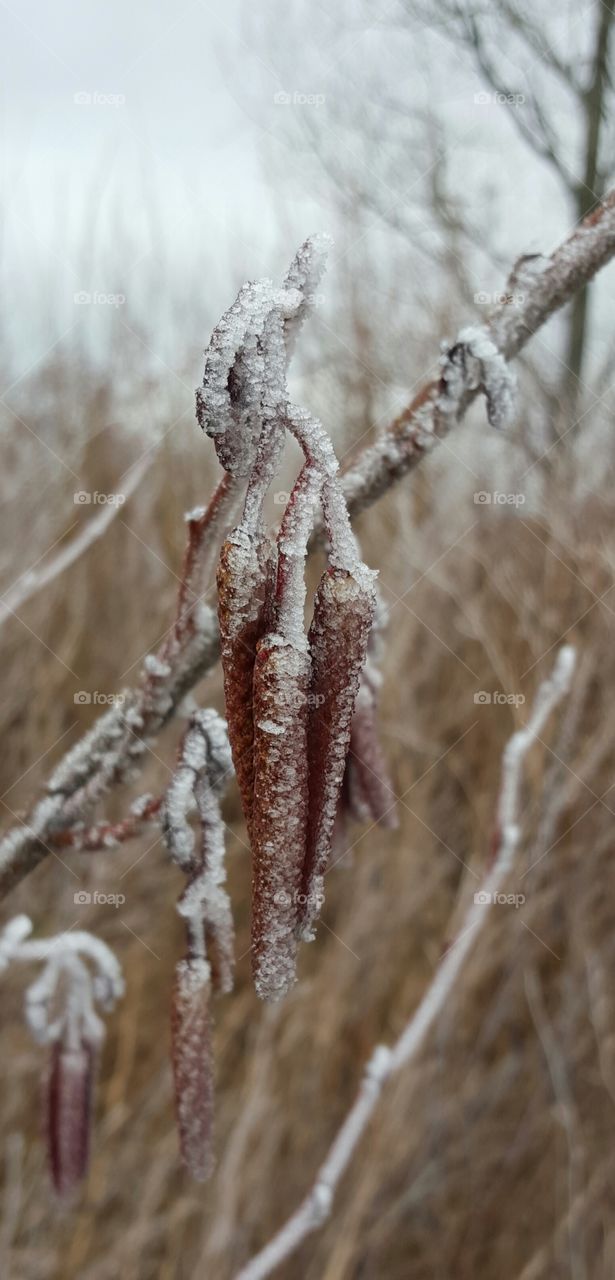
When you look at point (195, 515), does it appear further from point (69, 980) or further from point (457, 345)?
point (69, 980)

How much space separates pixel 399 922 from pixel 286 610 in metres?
1.93

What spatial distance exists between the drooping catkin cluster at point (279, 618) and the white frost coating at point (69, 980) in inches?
13.0

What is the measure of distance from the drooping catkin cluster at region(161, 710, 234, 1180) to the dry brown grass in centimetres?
140

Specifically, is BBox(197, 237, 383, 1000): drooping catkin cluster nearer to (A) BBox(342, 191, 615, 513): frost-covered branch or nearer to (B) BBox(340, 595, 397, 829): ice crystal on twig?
(A) BBox(342, 191, 615, 513): frost-covered branch

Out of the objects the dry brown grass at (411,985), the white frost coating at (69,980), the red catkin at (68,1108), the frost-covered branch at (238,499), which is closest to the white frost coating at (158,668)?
the frost-covered branch at (238,499)

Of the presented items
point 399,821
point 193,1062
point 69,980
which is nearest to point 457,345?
point 193,1062

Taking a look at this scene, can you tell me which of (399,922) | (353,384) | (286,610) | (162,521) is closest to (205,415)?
(286,610)

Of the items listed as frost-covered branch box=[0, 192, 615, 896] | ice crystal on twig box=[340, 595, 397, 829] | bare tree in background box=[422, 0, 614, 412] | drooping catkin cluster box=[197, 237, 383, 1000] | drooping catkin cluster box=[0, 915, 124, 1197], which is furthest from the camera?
bare tree in background box=[422, 0, 614, 412]

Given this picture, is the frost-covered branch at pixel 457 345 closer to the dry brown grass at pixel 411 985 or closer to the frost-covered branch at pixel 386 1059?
the frost-covered branch at pixel 386 1059

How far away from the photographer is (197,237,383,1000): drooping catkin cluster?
0.23 m

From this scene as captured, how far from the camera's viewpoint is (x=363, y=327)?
245cm

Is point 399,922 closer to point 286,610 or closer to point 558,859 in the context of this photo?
point 558,859

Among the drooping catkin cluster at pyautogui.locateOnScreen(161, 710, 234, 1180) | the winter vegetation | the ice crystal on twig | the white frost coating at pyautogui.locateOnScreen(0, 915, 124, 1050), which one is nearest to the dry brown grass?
the winter vegetation

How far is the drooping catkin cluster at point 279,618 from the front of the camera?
0.23 metres
